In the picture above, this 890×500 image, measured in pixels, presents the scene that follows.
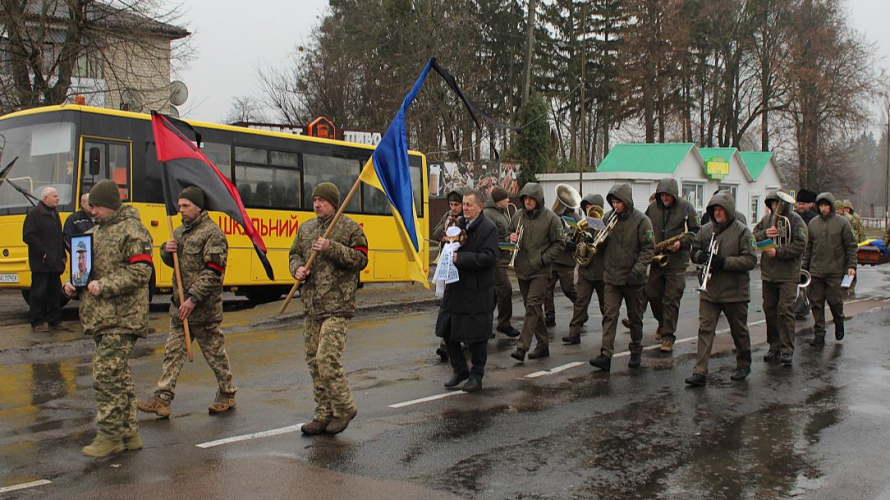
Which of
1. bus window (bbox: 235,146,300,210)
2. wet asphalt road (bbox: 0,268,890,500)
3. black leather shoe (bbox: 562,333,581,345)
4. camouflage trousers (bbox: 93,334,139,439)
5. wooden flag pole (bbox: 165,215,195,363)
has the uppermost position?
bus window (bbox: 235,146,300,210)

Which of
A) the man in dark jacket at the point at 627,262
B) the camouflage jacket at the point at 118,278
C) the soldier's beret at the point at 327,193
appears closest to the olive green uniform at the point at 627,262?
the man in dark jacket at the point at 627,262

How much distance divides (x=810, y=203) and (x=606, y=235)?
334 centimetres

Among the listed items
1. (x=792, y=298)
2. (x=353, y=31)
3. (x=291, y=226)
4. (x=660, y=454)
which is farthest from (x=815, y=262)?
(x=353, y=31)

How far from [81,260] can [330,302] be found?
1785mm

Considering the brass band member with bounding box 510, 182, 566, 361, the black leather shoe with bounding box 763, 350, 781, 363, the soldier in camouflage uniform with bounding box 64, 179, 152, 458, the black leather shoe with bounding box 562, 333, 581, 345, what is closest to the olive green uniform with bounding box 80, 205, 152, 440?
the soldier in camouflage uniform with bounding box 64, 179, 152, 458

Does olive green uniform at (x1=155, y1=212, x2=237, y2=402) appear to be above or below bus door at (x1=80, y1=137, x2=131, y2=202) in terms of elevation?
below

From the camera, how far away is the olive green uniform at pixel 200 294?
6.99 metres

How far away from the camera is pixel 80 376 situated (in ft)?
29.5

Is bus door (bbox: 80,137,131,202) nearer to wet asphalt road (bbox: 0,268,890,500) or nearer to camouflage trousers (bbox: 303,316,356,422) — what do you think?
wet asphalt road (bbox: 0,268,890,500)

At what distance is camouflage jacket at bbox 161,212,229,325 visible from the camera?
698cm

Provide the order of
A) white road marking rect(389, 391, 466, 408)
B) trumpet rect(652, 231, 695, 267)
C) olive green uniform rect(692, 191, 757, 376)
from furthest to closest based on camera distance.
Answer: trumpet rect(652, 231, 695, 267) < olive green uniform rect(692, 191, 757, 376) < white road marking rect(389, 391, 466, 408)

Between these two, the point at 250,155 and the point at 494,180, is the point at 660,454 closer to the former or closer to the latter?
the point at 250,155

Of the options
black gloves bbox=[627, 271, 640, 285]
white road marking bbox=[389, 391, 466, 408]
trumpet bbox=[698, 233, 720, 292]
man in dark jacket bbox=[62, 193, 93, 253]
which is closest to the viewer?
white road marking bbox=[389, 391, 466, 408]

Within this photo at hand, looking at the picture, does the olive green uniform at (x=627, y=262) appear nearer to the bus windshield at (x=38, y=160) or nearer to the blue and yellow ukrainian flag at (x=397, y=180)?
the blue and yellow ukrainian flag at (x=397, y=180)
